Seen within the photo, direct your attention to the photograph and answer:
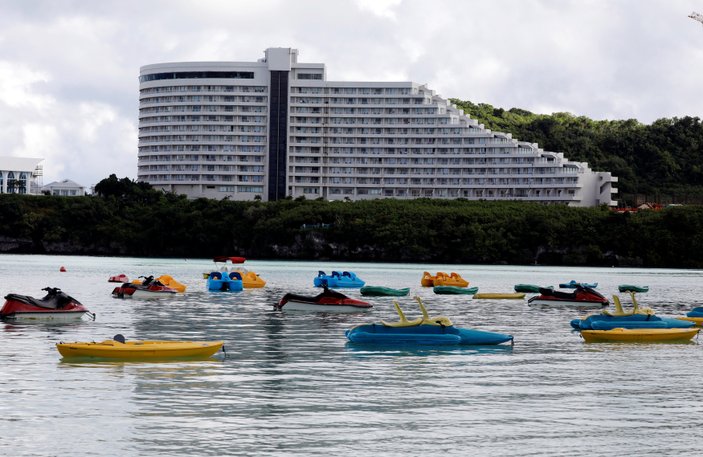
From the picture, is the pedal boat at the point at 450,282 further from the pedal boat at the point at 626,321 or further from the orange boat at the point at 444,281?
the pedal boat at the point at 626,321

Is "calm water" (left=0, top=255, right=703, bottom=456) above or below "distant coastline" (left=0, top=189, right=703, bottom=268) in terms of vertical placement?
below

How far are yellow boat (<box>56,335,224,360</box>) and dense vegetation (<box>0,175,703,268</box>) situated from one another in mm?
141216

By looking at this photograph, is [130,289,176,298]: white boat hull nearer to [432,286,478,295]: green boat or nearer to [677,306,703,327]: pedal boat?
[432,286,478,295]: green boat

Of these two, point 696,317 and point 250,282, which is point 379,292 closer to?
point 250,282

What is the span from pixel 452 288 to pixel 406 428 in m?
59.5

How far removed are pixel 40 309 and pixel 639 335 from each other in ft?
85.9

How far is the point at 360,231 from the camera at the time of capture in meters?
180

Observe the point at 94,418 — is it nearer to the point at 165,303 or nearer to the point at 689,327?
the point at 689,327

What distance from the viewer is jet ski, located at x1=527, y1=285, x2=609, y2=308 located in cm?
6775

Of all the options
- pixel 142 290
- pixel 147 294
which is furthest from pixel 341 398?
pixel 142 290

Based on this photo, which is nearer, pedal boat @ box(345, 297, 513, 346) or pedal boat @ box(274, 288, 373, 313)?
pedal boat @ box(345, 297, 513, 346)

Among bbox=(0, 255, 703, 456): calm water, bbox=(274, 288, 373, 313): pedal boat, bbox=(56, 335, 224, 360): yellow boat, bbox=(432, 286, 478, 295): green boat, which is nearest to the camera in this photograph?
bbox=(0, 255, 703, 456): calm water

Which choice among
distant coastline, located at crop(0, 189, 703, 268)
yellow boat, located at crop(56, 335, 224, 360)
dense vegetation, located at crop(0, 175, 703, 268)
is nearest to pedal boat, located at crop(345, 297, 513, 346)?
yellow boat, located at crop(56, 335, 224, 360)

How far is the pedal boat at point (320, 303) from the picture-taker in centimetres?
5656
